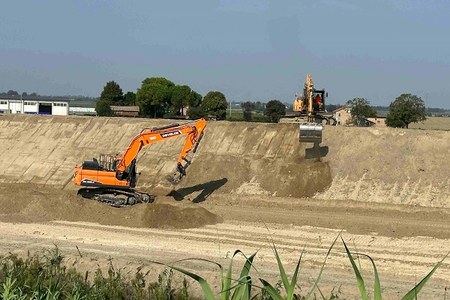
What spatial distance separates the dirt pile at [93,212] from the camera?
70.7ft

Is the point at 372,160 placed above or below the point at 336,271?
above

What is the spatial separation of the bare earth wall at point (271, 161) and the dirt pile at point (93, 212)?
5.02 metres

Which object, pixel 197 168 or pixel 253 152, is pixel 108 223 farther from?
pixel 253 152

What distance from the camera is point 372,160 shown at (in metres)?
27.2

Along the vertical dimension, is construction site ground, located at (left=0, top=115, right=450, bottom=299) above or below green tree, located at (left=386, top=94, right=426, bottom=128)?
below

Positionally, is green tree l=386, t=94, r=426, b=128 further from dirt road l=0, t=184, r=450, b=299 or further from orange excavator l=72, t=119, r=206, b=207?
orange excavator l=72, t=119, r=206, b=207

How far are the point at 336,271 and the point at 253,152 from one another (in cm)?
1544

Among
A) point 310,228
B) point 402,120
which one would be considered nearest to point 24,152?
point 310,228

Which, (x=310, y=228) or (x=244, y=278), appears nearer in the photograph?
(x=244, y=278)

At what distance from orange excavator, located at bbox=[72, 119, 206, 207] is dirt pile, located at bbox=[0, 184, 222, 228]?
24.7 inches

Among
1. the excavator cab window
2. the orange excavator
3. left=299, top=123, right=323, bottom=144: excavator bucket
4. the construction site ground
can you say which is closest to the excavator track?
the orange excavator

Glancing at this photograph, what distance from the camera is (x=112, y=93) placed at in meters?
68.2

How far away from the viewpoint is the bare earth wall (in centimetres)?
2545

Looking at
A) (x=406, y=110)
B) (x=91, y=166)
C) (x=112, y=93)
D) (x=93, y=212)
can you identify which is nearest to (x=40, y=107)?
(x=112, y=93)
